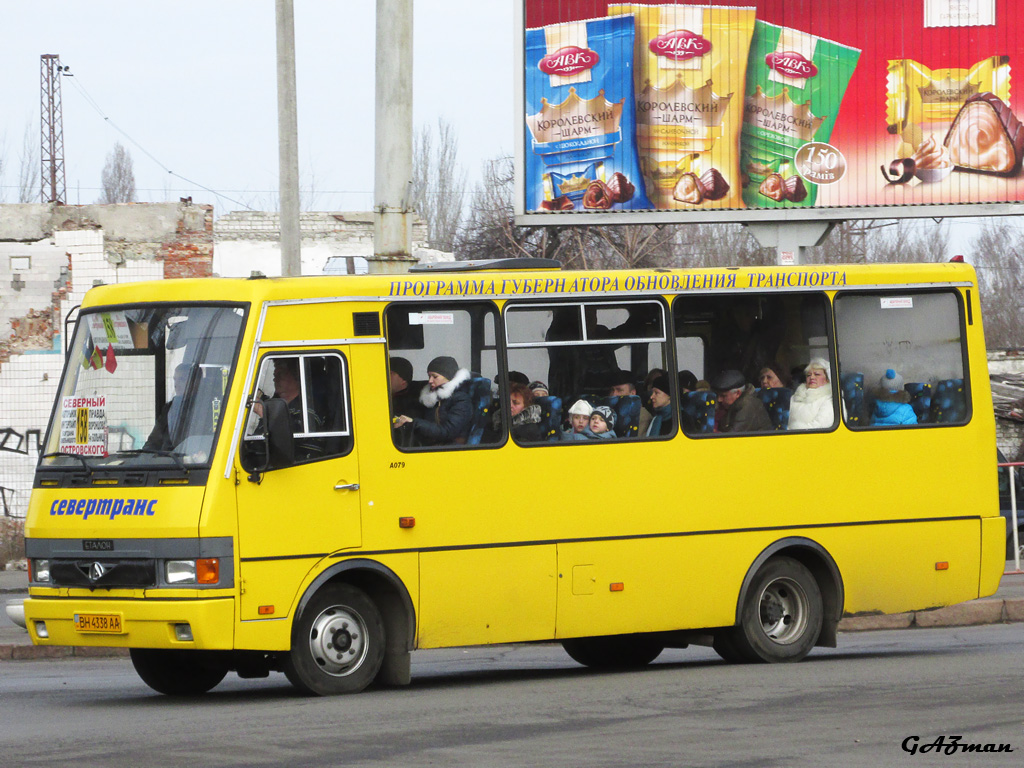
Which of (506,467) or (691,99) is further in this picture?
(691,99)

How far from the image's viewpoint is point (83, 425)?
10.2m

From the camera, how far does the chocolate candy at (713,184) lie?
21031mm

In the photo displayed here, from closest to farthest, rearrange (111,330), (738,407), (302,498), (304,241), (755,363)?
(302,498) → (111,330) → (738,407) → (755,363) → (304,241)

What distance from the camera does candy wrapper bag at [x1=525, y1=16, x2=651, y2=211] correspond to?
69.1 feet

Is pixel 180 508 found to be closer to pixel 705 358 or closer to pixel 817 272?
pixel 705 358

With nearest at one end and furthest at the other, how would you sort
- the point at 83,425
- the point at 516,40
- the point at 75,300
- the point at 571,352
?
the point at 83,425, the point at 571,352, the point at 516,40, the point at 75,300

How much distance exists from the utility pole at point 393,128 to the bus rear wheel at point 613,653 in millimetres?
3542

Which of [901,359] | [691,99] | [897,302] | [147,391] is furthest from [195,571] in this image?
[691,99]

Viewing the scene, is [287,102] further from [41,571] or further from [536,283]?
[41,571]

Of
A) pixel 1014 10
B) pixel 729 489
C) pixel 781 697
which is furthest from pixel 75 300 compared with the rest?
pixel 781 697

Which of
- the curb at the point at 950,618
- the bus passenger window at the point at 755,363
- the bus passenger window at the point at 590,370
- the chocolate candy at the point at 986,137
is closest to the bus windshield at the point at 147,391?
the bus passenger window at the point at 590,370

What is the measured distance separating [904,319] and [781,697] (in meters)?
3.93

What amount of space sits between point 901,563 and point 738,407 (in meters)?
1.82

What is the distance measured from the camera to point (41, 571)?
33.2 ft
